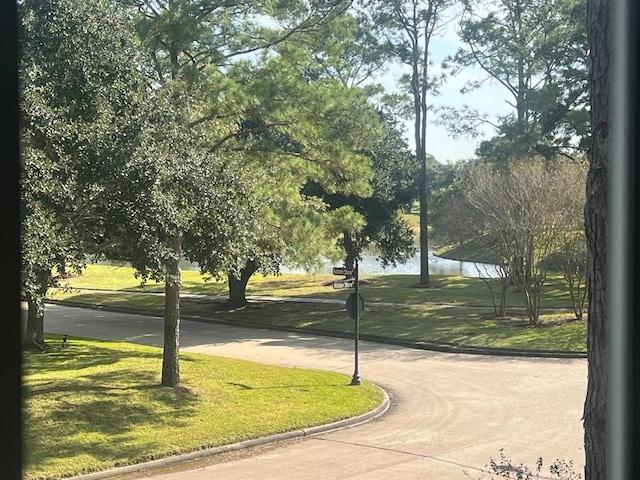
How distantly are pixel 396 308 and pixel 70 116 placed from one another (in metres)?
6.59

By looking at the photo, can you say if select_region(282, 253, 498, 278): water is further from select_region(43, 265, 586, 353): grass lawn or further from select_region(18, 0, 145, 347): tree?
select_region(18, 0, 145, 347): tree

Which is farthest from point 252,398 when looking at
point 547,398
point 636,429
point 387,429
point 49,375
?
point 636,429

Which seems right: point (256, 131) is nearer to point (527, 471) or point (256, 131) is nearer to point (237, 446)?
point (237, 446)

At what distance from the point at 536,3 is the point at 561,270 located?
2.94m

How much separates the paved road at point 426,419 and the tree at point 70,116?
1.20 metres

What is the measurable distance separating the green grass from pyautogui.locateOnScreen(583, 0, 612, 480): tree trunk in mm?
2137

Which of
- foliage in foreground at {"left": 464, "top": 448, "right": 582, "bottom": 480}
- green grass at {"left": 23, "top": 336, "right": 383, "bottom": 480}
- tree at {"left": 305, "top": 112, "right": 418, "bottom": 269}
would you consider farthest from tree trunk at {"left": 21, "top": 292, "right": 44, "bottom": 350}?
tree at {"left": 305, "top": 112, "right": 418, "bottom": 269}

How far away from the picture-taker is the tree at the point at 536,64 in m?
4.56

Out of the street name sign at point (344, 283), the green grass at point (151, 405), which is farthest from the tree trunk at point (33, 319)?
the street name sign at point (344, 283)

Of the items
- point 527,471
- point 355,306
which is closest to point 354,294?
point 355,306

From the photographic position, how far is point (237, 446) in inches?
130

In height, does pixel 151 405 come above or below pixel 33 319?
below

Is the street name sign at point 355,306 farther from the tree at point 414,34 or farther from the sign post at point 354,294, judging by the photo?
the tree at point 414,34

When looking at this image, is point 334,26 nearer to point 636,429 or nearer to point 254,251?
point 254,251
